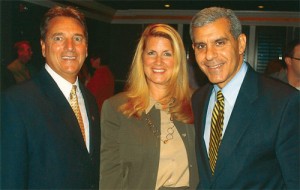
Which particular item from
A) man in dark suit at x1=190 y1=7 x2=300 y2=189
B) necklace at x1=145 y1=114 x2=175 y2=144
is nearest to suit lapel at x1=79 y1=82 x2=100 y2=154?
necklace at x1=145 y1=114 x2=175 y2=144

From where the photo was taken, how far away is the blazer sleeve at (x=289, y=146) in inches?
70.0

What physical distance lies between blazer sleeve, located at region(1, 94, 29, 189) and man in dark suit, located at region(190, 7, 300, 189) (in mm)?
1050

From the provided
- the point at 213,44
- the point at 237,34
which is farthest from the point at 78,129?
the point at 237,34

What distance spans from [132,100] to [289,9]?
10.5 m

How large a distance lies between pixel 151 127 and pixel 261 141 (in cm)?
80

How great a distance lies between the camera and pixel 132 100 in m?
2.47

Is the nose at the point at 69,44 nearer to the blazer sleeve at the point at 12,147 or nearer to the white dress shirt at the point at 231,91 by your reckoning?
the blazer sleeve at the point at 12,147

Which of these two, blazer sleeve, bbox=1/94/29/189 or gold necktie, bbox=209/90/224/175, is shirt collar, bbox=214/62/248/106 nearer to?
gold necktie, bbox=209/90/224/175

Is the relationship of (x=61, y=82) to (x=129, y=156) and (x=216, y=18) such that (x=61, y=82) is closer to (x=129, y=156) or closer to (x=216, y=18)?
(x=129, y=156)

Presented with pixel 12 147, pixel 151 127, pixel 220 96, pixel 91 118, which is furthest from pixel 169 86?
pixel 12 147

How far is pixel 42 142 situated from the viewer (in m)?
1.80

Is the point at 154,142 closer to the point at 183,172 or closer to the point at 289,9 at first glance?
the point at 183,172

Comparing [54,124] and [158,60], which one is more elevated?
[158,60]

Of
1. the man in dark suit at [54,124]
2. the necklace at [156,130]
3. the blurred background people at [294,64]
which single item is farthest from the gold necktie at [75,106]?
the blurred background people at [294,64]
